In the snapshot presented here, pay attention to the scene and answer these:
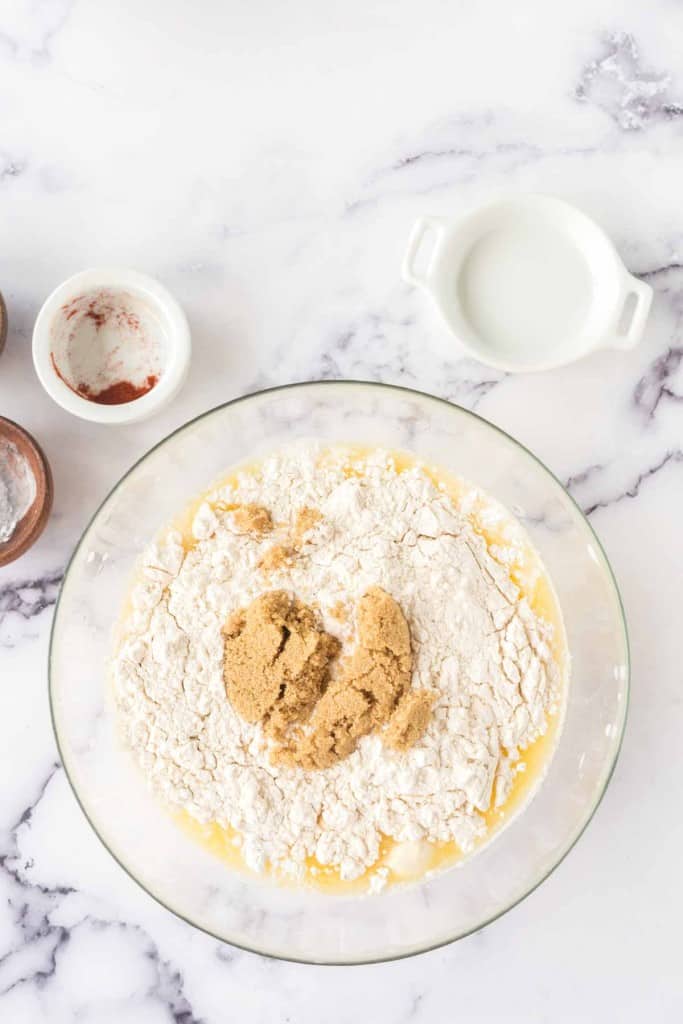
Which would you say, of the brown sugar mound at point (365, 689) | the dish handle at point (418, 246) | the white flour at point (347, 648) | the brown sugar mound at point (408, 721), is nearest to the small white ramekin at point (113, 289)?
the white flour at point (347, 648)

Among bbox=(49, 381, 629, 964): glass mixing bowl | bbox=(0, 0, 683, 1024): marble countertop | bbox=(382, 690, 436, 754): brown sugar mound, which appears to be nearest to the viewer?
bbox=(382, 690, 436, 754): brown sugar mound

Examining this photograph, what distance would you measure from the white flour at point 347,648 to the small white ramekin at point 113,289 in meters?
0.23

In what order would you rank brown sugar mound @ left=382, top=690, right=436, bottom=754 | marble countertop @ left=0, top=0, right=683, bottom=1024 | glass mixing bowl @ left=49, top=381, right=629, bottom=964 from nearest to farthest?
brown sugar mound @ left=382, top=690, right=436, bottom=754 < glass mixing bowl @ left=49, top=381, right=629, bottom=964 < marble countertop @ left=0, top=0, right=683, bottom=1024

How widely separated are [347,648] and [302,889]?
16.5 inches

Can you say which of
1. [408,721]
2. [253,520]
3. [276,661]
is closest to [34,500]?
[253,520]

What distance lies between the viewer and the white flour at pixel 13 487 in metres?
1.69

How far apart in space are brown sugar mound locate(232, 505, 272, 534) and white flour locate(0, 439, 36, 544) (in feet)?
1.26

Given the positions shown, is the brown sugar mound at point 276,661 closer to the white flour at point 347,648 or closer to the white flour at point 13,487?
the white flour at point 347,648

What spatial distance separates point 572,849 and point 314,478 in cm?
80

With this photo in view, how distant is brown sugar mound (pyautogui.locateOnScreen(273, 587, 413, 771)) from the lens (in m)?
1.51

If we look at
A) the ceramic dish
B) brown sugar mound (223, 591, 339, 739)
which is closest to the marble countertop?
the ceramic dish

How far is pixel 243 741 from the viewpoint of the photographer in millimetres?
1554

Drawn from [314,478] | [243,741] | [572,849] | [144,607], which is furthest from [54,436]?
[572,849]

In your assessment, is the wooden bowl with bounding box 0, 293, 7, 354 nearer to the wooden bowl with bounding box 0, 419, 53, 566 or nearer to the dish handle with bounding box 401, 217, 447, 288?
the wooden bowl with bounding box 0, 419, 53, 566
